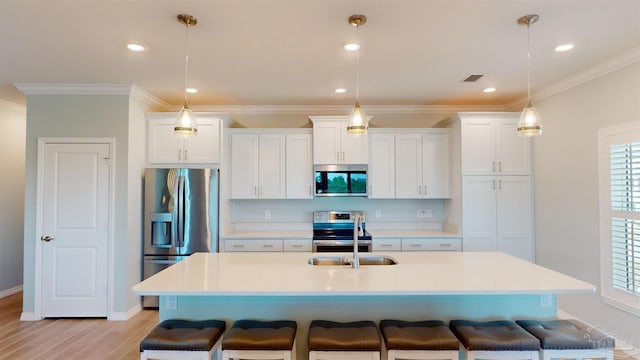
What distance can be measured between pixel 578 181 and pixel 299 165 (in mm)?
3096

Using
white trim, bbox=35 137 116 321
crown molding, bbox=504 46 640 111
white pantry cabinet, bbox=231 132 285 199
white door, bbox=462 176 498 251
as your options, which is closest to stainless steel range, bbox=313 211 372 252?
white pantry cabinet, bbox=231 132 285 199

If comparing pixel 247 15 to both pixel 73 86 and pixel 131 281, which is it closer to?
pixel 73 86

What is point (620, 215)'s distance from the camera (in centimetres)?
311

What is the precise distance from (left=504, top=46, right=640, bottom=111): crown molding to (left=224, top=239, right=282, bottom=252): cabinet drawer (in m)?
3.57

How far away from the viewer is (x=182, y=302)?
240 cm

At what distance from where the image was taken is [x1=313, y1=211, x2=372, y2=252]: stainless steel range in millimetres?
4262

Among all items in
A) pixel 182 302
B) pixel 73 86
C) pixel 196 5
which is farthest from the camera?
pixel 73 86

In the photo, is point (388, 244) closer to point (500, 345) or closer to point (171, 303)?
point (500, 345)

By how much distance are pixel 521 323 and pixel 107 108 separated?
437cm

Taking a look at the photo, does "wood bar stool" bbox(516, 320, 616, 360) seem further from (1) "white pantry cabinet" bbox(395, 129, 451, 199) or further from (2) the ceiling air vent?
(1) "white pantry cabinet" bbox(395, 129, 451, 199)

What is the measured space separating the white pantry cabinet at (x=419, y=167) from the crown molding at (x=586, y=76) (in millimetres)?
1090

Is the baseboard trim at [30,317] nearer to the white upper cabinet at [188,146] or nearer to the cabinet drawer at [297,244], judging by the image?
the white upper cabinet at [188,146]

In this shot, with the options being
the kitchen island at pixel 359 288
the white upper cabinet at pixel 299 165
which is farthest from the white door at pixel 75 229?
the white upper cabinet at pixel 299 165

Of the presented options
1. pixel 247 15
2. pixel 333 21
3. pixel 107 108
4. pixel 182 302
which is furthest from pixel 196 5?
pixel 107 108
